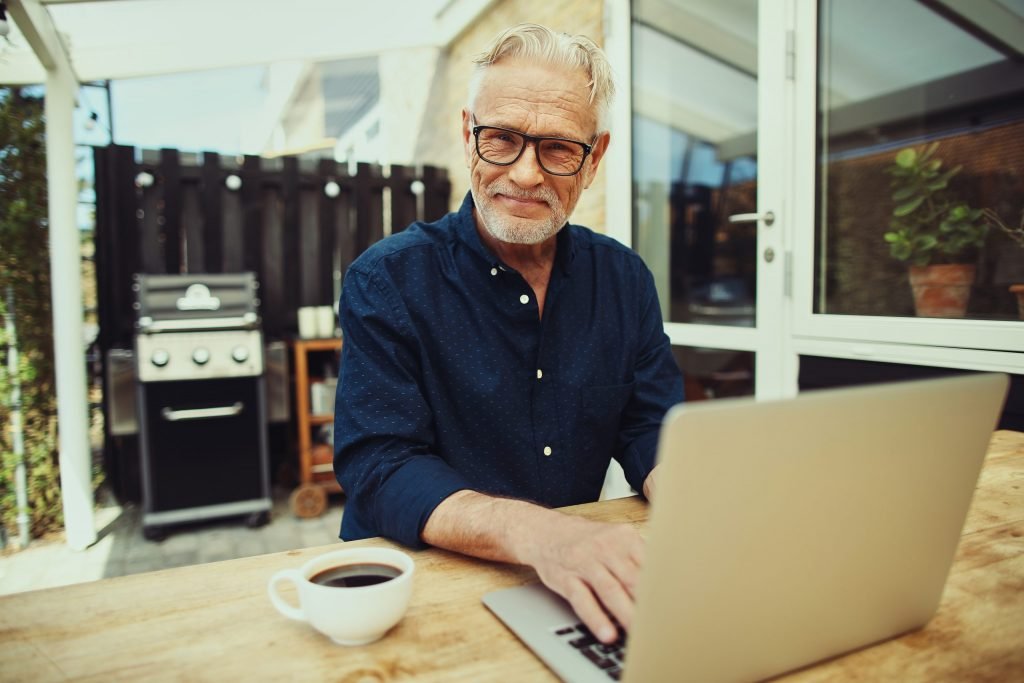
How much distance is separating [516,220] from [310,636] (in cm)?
91

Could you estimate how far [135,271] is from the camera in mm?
3896

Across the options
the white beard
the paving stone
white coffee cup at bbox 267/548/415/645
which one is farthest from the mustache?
the paving stone

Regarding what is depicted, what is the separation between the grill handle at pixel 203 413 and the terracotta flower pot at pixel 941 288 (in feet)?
9.73

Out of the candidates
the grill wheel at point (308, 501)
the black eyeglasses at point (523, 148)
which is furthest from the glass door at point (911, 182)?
the grill wheel at point (308, 501)

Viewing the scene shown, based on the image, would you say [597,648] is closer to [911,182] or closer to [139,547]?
[911,182]

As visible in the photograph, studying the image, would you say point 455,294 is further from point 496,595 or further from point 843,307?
point 843,307

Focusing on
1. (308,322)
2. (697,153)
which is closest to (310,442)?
(308,322)

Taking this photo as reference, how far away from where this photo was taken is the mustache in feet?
4.37

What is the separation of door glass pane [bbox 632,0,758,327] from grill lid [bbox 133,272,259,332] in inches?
79.6

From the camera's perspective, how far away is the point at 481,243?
4.51ft

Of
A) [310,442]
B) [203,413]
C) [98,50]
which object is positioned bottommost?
[310,442]

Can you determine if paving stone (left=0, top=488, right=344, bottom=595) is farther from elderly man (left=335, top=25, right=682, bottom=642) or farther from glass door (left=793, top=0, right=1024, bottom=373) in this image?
glass door (left=793, top=0, right=1024, bottom=373)

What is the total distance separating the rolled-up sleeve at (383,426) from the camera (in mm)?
935

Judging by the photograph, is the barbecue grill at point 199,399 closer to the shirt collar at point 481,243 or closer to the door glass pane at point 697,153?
the door glass pane at point 697,153
